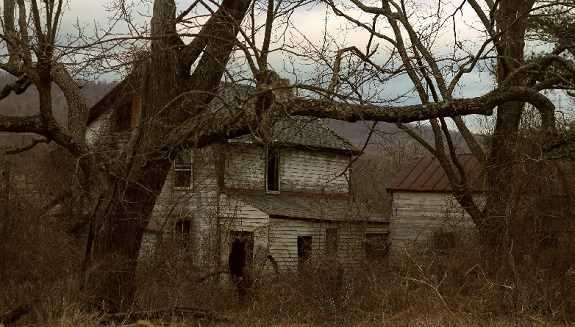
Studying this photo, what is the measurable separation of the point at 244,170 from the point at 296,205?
7.84 feet

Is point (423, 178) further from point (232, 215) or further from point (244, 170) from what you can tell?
point (232, 215)

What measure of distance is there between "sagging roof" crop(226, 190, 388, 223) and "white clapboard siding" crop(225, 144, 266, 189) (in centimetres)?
35

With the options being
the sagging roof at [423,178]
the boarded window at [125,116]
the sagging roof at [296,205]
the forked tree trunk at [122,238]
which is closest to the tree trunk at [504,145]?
the forked tree trunk at [122,238]

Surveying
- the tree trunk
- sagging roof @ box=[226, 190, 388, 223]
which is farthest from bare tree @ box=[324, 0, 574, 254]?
sagging roof @ box=[226, 190, 388, 223]

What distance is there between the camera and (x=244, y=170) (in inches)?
973

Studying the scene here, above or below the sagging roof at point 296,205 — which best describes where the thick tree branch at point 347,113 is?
above

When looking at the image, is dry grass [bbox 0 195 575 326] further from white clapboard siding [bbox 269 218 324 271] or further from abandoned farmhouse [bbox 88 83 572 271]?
white clapboard siding [bbox 269 218 324 271]

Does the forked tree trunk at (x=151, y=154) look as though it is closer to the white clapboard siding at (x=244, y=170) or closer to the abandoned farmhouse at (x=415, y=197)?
the white clapboard siding at (x=244, y=170)

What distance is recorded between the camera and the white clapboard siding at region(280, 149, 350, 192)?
2616 cm

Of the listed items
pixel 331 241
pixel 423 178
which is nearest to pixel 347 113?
pixel 331 241

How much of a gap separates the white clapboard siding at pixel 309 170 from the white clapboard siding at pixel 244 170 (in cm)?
124

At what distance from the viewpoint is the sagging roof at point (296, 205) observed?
22781 millimetres

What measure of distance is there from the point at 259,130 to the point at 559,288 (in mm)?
4656

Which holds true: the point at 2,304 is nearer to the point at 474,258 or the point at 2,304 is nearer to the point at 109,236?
the point at 109,236
